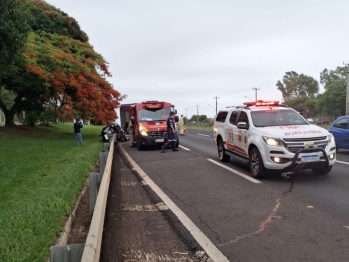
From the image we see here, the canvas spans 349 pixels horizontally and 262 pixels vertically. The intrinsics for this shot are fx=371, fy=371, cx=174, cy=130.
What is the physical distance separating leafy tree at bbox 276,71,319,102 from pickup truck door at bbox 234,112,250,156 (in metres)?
79.5

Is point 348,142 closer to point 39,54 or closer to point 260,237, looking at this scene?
point 260,237

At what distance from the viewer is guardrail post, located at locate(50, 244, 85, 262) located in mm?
2975

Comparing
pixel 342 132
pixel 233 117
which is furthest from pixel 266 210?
pixel 342 132

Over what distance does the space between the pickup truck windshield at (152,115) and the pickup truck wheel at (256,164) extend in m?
9.42

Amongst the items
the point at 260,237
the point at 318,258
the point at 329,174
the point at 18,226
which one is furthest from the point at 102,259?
the point at 329,174

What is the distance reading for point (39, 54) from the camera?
2256 centimetres

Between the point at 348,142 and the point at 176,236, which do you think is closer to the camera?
the point at 176,236

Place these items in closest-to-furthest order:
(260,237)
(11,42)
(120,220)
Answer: (260,237) < (120,220) < (11,42)

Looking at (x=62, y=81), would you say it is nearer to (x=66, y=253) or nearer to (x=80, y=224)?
(x=80, y=224)

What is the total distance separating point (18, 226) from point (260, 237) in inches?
136

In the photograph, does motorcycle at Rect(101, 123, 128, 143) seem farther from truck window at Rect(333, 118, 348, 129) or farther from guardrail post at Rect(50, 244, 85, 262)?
guardrail post at Rect(50, 244, 85, 262)

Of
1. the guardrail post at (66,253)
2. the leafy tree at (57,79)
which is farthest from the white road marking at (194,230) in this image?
the leafy tree at (57,79)

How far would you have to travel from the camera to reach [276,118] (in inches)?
402

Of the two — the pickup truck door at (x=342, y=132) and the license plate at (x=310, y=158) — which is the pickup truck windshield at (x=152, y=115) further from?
the license plate at (x=310, y=158)
